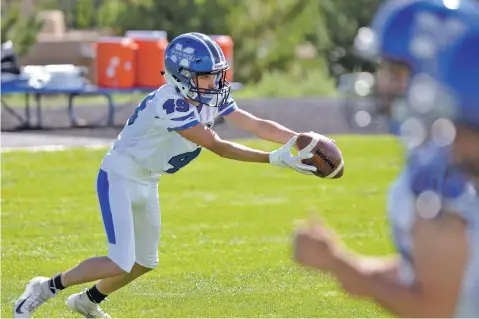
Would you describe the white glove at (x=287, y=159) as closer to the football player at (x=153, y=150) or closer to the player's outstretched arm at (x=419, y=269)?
the football player at (x=153, y=150)

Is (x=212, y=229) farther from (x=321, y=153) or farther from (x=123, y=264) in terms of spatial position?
(x=321, y=153)

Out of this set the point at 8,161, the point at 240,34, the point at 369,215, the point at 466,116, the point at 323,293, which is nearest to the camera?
the point at 466,116

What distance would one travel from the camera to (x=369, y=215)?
34.7 feet

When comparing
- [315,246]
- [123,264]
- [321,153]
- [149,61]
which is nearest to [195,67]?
[321,153]

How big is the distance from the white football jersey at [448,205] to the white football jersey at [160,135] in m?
2.93

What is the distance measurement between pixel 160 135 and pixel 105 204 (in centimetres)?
48

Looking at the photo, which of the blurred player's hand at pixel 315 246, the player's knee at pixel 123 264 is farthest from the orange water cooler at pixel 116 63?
the blurred player's hand at pixel 315 246

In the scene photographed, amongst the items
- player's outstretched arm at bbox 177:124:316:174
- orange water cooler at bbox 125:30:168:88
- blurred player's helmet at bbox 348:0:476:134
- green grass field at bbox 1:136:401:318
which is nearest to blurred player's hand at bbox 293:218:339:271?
blurred player's helmet at bbox 348:0:476:134

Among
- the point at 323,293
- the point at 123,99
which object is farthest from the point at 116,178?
the point at 123,99

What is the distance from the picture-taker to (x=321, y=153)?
564 cm

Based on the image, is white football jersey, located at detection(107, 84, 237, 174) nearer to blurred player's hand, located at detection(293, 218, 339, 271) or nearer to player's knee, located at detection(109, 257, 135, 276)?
player's knee, located at detection(109, 257, 135, 276)

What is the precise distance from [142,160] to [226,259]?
276 cm

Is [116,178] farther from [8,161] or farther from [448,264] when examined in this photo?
[8,161]

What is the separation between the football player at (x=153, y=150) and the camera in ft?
18.6
